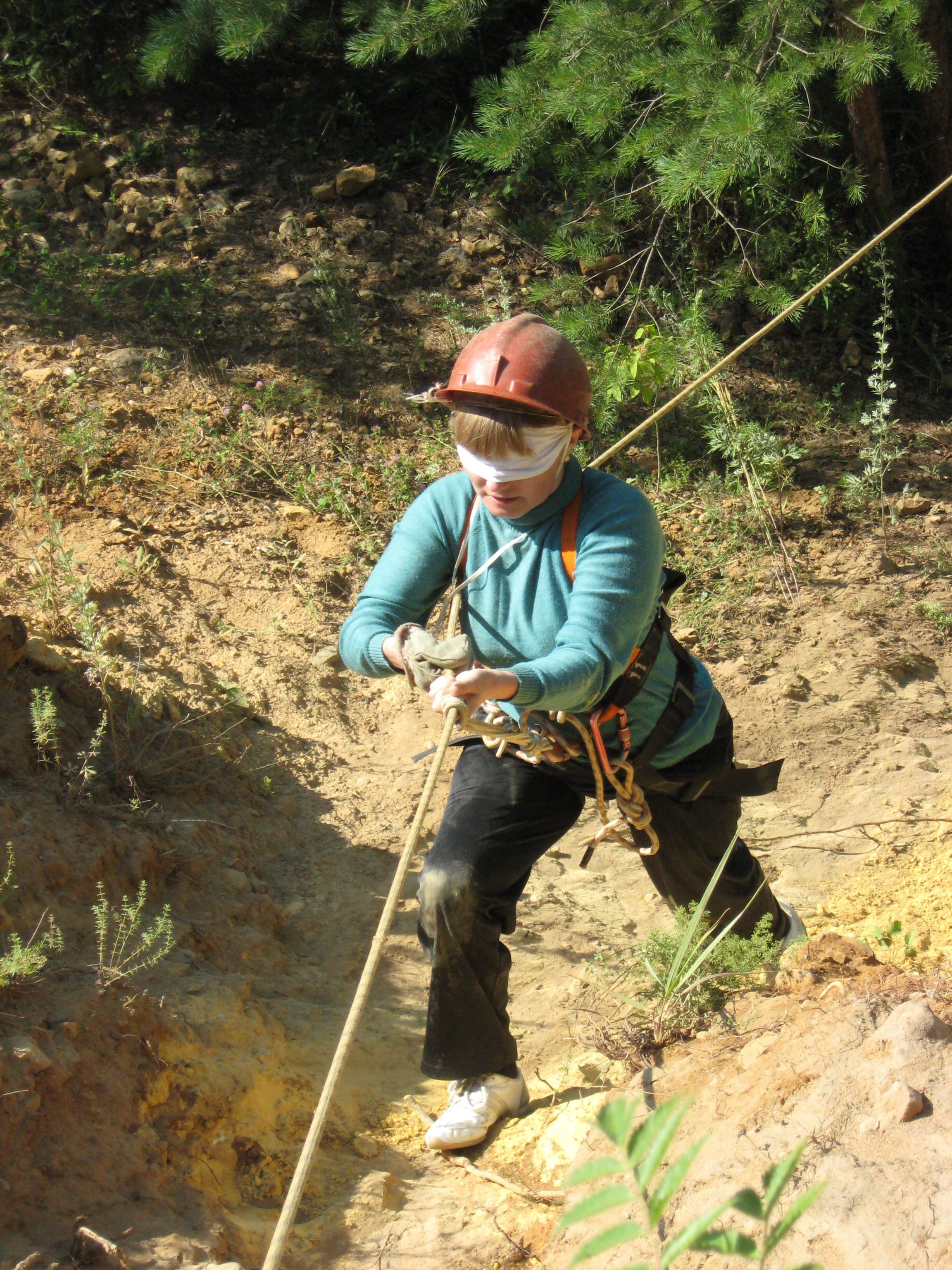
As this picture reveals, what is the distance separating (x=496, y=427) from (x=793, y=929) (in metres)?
1.82

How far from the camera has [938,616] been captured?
203 inches

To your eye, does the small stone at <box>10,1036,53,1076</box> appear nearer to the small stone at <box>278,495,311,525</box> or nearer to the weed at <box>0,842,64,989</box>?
the weed at <box>0,842,64,989</box>

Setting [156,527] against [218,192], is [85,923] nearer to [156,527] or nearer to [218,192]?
[156,527]

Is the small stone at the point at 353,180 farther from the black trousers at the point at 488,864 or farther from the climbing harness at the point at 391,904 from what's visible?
the black trousers at the point at 488,864

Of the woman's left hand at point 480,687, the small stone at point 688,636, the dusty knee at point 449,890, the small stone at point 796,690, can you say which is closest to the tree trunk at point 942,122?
the small stone at point 688,636

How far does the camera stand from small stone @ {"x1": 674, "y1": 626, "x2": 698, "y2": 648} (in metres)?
5.14

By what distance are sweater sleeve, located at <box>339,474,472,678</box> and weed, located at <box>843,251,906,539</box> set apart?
3357 mm

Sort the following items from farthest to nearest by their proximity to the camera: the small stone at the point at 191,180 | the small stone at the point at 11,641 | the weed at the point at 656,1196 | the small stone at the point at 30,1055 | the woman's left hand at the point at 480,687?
the small stone at the point at 191,180, the small stone at the point at 11,641, the small stone at the point at 30,1055, the woman's left hand at the point at 480,687, the weed at the point at 656,1196

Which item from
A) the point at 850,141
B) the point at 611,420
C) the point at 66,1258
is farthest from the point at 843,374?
the point at 66,1258

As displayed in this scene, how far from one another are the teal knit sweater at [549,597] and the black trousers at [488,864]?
17cm

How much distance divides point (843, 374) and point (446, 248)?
2.47 m

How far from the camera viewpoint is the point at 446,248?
678cm

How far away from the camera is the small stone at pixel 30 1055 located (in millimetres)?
2365

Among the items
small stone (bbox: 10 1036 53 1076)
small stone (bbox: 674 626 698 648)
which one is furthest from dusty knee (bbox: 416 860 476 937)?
small stone (bbox: 674 626 698 648)
